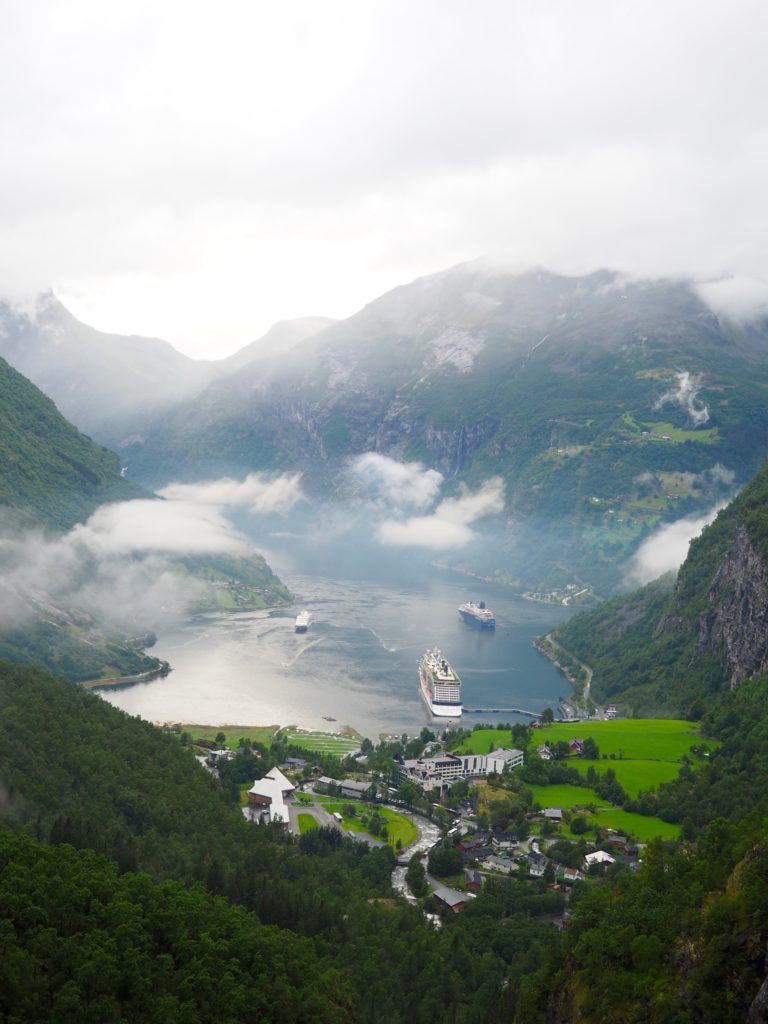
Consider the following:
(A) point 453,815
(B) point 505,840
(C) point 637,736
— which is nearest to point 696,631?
(C) point 637,736

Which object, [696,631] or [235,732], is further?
[696,631]

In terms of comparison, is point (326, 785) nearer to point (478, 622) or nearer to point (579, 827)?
point (579, 827)

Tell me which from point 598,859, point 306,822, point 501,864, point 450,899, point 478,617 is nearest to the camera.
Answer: point 450,899

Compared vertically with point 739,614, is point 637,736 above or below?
below

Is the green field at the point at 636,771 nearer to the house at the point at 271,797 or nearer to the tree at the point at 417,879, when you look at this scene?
the tree at the point at 417,879

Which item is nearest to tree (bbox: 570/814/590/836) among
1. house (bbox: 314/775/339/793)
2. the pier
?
house (bbox: 314/775/339/793)

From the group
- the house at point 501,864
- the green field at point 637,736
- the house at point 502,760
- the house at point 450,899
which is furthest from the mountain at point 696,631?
the house at point 450,899

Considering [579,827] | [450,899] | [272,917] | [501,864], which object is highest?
[579,827]

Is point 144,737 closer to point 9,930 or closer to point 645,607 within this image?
point 9,930

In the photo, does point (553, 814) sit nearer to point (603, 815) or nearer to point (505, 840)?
point (603, 815)

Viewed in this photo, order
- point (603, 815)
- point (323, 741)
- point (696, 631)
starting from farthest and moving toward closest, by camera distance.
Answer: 1. point (696, 631)
2. point (323, 741)
3. point (603, 815)
